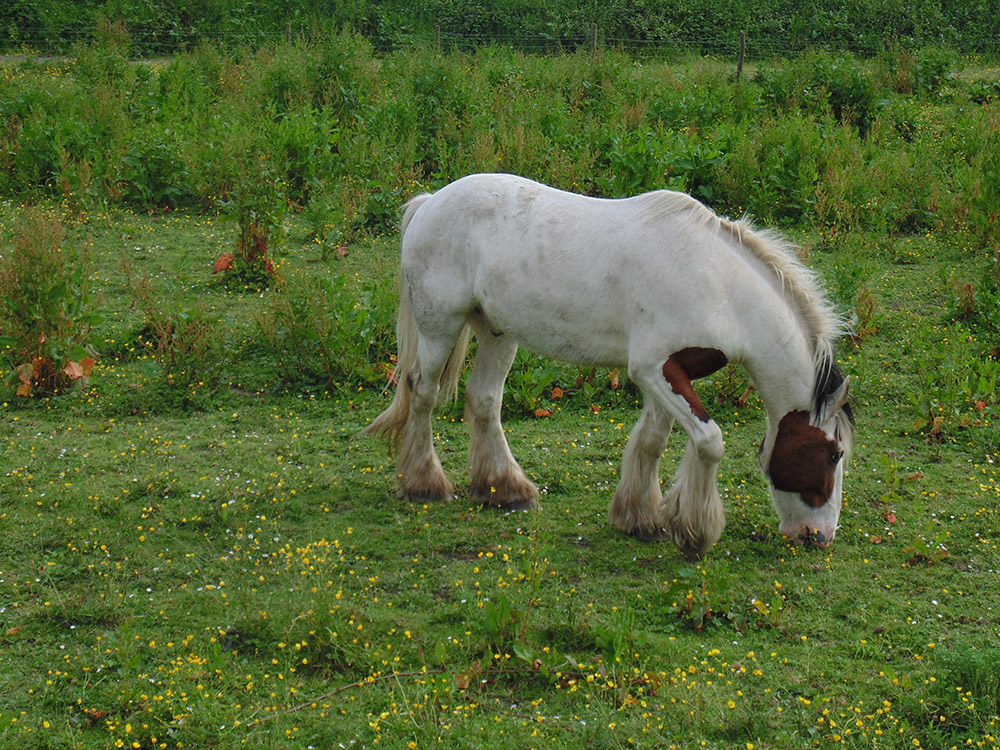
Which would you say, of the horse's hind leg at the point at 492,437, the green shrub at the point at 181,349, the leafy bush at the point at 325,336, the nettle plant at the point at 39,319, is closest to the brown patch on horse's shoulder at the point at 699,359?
the horse's hind leg at the point at 492,437

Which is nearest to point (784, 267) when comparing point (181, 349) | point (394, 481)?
point (394, 481)

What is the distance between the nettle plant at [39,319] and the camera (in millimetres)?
6832

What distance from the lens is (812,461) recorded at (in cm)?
491

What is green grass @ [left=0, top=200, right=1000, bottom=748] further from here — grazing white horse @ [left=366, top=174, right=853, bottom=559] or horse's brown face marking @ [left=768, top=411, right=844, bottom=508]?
horse's brown face marking @ [left=768, top=411, right=844, bottom=508]

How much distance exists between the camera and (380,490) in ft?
19.7

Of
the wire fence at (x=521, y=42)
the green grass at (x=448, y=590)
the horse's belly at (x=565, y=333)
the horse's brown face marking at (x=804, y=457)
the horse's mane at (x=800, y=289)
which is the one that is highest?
the wire fence at (x=521, y=42)

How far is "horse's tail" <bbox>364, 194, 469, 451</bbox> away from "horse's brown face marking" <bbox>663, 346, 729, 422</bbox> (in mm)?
1490

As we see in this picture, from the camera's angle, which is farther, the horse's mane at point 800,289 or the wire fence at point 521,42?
the wire fence at point 521,42

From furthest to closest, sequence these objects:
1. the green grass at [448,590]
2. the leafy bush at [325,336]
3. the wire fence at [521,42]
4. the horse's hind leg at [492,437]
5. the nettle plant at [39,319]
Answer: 1. the wire fence at [521,42]
2. the leafy bush at [325,336]
3. the nettle plant at [39,319]
4. the horse's hind leg at [492,437]
5. the green grass at [448,590]

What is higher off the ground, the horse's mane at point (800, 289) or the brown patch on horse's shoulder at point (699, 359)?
the horse's mane at point (800, 289)

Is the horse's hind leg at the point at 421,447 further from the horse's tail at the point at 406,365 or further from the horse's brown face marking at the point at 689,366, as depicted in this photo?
the horse's brown face marking at the point at 689,366

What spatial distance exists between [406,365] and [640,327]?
167 centimetres

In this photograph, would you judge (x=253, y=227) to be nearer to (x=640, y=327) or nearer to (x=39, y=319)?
(x=39, y=319)

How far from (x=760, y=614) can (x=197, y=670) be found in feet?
8.27
